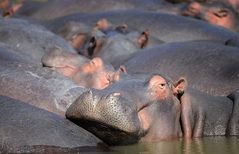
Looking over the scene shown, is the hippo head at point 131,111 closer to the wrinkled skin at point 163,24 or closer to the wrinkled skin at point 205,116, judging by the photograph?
the wrinkled skin at point 205,116

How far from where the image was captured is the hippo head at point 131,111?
5250mm

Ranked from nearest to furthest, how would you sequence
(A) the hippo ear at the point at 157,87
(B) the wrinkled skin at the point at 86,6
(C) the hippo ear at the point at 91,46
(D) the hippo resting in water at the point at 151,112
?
(D) the hippo resting in water at the point at 151,112
(A) the hippo ear at the point at 157,87
(C) the hippo ear at the point at 91,46
(B) the wrinkled skin at the point at 86,6

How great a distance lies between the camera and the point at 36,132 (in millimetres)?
5234

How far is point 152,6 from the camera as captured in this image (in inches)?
501

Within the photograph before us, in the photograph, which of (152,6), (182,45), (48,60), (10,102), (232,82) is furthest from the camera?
(152,6)

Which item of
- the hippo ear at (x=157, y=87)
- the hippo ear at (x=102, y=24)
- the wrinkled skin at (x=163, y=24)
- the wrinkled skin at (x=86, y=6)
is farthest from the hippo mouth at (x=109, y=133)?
the wrinkled skin at (x=86, y=6)

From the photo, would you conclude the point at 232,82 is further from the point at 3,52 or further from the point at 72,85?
the point at 3,52

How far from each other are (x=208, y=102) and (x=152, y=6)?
21.4 ft

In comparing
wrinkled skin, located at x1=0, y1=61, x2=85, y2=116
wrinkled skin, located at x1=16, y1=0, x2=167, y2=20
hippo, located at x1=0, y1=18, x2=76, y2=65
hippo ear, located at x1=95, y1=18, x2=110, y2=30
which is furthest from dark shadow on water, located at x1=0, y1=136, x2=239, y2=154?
wrinkled skin, located at x1=16, y1=0, x2=167, y2=20

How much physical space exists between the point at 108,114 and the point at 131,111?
20cm

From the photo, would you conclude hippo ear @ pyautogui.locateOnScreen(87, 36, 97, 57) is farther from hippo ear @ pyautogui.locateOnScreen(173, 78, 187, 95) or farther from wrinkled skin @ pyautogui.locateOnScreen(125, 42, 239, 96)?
hippo ear @ pyautogui.locateOnScreen(173, 78, 187, 95)

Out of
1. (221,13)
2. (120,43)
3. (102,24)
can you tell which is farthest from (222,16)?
(120,43)

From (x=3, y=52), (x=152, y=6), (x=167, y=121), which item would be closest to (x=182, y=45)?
(x=3, y=52)

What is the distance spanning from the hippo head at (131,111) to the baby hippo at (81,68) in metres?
0.57
